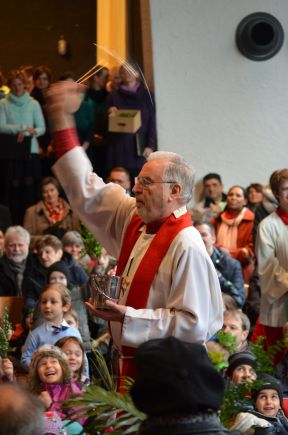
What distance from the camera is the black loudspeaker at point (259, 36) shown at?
543 inches

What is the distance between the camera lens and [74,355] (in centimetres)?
720

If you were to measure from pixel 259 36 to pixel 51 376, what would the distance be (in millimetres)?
8172

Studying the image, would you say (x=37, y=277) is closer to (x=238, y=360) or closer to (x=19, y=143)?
(x=238, y=360)

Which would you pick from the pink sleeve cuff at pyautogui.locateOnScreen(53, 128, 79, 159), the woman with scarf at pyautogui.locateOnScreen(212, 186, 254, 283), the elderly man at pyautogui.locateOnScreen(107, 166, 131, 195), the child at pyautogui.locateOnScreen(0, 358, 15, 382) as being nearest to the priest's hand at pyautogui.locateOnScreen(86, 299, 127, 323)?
the pink sleeve cuff at pyautogui.locateOnScreen(53, 128, 79, 159)

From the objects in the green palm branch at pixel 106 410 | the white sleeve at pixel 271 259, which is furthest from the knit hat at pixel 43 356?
the white sleeve at pixel 271 259

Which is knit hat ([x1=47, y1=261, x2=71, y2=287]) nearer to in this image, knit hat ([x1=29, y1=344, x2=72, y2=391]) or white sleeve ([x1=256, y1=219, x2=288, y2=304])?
white sleeve ([x1=256, y1=219, x2=288, y2=304])


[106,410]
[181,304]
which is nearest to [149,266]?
[181,304]

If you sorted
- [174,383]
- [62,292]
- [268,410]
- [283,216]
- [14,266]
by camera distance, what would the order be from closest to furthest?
[174,383] → [268,410] → [62,292] → [283,216] → [14,266]

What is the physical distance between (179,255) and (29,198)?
335 inches

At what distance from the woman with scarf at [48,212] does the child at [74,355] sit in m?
4.38

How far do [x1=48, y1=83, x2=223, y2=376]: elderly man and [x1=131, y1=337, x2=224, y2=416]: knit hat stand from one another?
60.2 inches

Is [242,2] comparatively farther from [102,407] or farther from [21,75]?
[102,407]

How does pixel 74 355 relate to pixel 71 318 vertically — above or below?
below

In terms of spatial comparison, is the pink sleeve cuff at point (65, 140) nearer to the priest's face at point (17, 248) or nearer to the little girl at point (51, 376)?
the little girl at point (51, 376)
